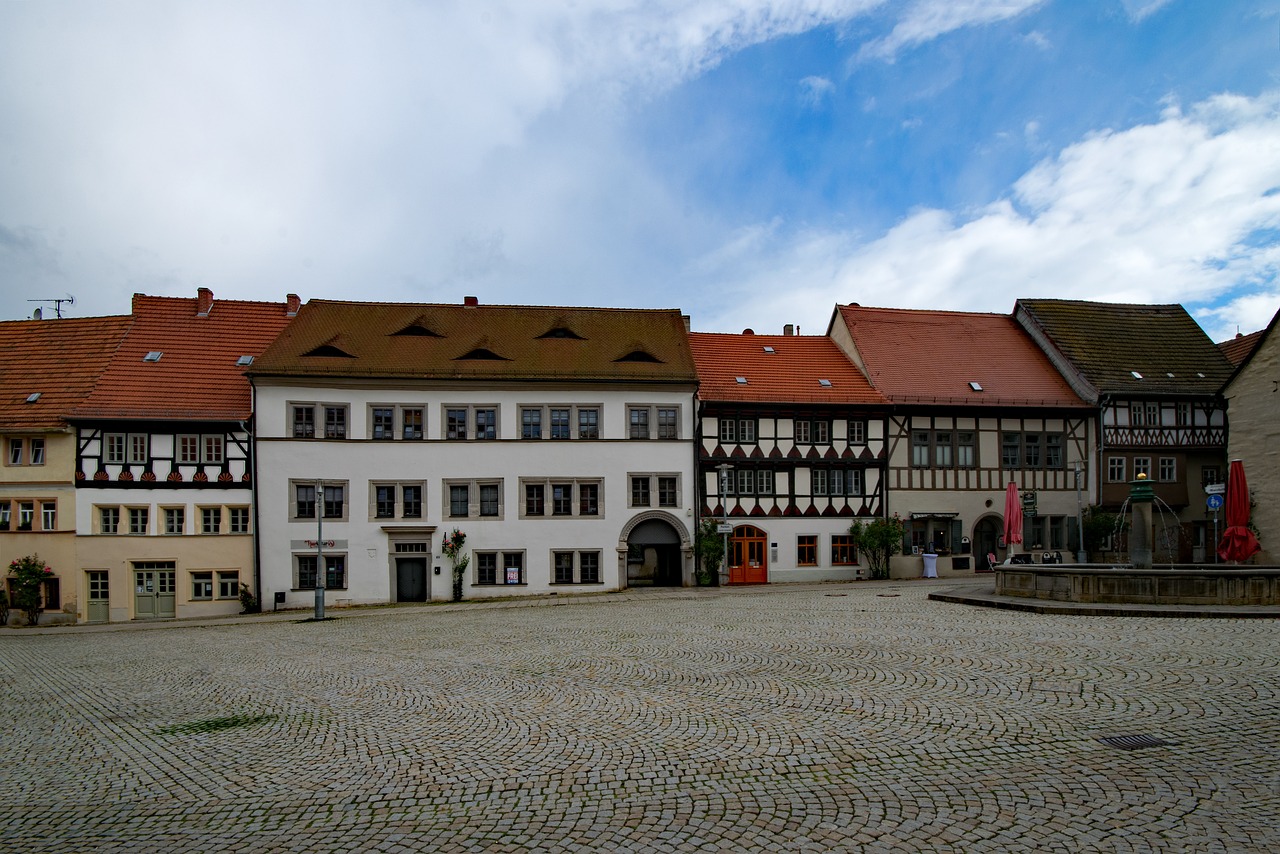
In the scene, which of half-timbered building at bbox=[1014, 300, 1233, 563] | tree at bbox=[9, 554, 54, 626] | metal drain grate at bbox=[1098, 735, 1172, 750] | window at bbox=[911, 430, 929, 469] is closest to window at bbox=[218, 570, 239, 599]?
tree at bbox=[9, 554, 54, 626]

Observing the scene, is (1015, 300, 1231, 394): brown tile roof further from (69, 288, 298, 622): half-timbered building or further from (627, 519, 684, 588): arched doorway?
(69, 288, 298, 622): half-timbered building

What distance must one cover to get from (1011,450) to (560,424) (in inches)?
702

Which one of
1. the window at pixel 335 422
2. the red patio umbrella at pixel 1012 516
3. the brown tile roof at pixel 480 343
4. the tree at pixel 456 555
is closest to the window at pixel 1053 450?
the red patio umbrella at pixel 1012 516

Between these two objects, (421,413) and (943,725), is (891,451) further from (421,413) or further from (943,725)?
(943,725)

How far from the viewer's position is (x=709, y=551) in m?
31.2

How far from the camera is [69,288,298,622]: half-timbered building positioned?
29328 millimetres

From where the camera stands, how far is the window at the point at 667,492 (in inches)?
1243

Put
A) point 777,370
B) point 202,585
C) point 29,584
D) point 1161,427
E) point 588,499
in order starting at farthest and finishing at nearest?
point 777,370 < point 1161,427 < point 588,499 < point 202,585 < point 29,584

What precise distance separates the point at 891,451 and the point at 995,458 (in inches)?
171

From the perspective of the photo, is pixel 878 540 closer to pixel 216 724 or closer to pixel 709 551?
pixel 709 551

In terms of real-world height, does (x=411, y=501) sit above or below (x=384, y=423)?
below

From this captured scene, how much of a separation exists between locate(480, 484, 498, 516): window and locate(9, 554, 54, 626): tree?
14.5m

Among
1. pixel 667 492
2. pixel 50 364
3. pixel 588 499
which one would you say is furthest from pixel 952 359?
pixel 50 364

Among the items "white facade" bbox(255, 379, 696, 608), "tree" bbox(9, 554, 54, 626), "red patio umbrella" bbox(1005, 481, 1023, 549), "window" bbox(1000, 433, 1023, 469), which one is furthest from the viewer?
"window" bbox(1000, 433, 1023, 469)
